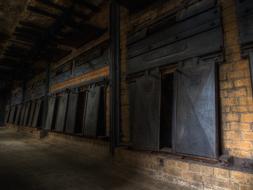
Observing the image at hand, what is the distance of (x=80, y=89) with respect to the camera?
5699mm

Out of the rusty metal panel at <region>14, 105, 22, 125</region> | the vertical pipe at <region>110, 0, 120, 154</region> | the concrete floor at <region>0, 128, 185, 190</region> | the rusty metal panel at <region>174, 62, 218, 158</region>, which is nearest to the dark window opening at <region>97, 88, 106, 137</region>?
the concrete floor at <region>0, 128, 185, 190</region>

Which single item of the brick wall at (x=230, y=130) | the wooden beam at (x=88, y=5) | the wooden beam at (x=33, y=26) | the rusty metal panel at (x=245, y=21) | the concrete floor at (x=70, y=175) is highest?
the wooden beam at (x=88, y=5)

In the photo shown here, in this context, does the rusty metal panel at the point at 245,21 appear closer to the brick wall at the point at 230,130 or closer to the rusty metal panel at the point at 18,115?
the brick wall at the point at 230,130

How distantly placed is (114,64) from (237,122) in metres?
2.67

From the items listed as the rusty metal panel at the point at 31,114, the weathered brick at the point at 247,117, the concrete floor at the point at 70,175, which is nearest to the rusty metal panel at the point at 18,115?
the rusty metal panel at the point at 31,114

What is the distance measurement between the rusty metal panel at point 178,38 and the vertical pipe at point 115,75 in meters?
0.38

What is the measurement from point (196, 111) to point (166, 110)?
2.44ft

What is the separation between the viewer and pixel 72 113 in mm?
5695

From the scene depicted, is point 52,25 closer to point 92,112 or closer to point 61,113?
point 92,112

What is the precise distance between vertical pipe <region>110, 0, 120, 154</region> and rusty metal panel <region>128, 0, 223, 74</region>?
0.38 metres

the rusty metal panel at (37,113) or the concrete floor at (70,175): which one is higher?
the rusty metal panel at (37,113)

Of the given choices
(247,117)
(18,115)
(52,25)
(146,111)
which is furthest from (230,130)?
(18,115)

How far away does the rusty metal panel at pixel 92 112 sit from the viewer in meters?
4.64

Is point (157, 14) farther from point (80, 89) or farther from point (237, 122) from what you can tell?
point (80, 89)
